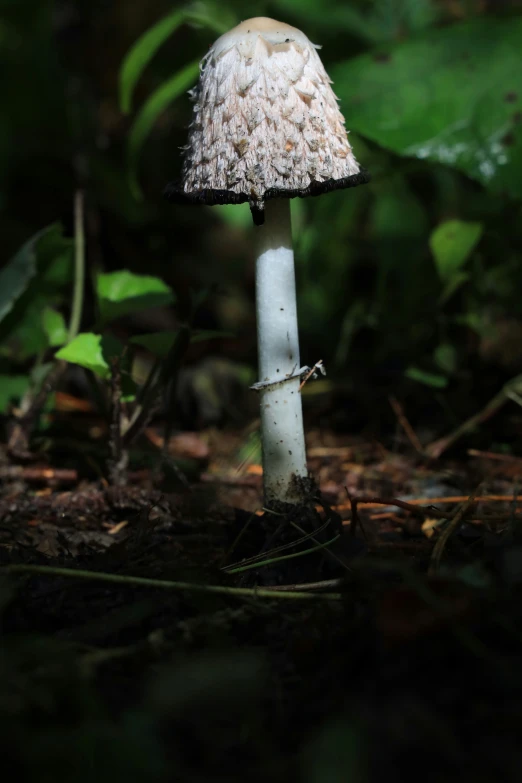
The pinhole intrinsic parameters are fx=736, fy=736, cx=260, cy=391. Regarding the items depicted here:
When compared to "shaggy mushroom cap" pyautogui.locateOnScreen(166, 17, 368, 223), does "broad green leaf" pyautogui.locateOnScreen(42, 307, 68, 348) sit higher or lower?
lower

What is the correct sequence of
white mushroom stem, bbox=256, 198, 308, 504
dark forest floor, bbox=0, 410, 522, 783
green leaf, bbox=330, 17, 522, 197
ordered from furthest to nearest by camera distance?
green leaf, bbox=330, 17, 522, 197 → white mushroom stem, bbox=256, 198, 308, 504 → dark forest floor, bbox=0, 410, 522, 783

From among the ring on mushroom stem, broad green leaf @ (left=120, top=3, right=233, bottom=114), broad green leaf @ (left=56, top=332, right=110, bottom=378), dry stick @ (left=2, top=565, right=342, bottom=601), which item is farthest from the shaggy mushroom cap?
broad green leaf @ (left=120, top=3, right=233, bottom=114)

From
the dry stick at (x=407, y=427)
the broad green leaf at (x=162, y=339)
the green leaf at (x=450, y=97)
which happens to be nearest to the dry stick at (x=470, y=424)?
the dry stick at (x=407, y=427)

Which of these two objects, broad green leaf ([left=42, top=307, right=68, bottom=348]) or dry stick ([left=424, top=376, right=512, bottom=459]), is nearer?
broad green leaf ([left=42, top=307, right=68, bottom=348])

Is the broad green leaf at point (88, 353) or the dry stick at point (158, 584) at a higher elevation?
the broad green leaf at point (88, 353)

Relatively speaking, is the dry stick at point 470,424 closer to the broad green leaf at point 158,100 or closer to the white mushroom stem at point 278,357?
the white mushroom stem at point 278,357

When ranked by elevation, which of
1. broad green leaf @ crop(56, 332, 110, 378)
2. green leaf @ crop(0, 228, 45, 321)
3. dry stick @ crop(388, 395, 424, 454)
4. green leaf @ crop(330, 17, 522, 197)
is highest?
green leaf @ crop(330, 17, 522, 197)

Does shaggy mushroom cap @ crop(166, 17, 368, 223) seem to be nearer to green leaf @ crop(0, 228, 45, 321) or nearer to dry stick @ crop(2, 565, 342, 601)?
dry stick @ crop(2, 565, 342, 601)

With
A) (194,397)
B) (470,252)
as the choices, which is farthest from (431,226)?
(194,397)
